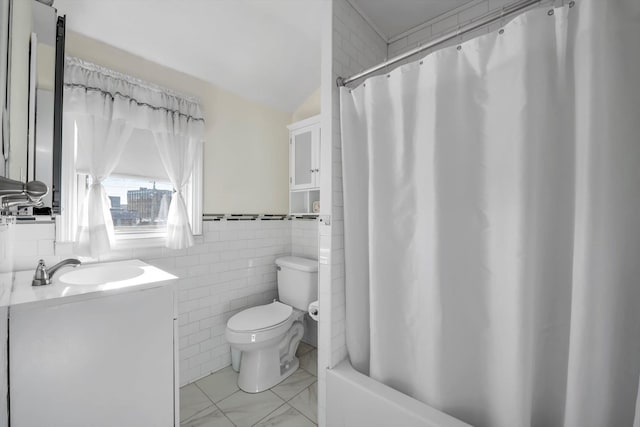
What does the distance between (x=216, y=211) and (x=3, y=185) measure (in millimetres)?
1850

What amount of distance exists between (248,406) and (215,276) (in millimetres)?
954

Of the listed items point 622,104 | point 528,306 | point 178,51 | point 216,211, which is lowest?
point 528,306

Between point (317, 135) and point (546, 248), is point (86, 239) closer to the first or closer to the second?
point (317, 135)

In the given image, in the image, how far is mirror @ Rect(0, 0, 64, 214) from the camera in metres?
0.59

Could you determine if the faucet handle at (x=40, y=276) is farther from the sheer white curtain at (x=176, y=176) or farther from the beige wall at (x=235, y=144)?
the beige wall at (x=235, y=144)

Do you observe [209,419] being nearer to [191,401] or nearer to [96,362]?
[191,401]

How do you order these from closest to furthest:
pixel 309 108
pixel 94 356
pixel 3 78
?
pixel 3 78 → pixel 94 356 → pixel 309 108

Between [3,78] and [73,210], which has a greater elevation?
[3,78]

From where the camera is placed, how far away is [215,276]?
211 centimetres

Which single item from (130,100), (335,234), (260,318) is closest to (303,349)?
(260,318)

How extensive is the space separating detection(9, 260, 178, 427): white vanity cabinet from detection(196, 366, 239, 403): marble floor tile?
511mm

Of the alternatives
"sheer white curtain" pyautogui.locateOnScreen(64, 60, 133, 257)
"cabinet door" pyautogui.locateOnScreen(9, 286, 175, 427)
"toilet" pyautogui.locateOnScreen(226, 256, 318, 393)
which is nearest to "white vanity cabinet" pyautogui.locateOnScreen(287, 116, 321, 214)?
"toilet" pyautogui.locateOnScreen(226, 256, 318, 393)

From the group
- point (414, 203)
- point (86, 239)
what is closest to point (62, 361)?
point (86, 239)

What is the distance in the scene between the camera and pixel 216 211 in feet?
7.04
